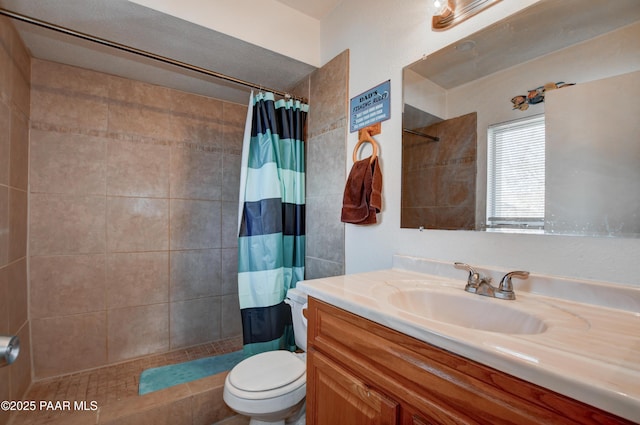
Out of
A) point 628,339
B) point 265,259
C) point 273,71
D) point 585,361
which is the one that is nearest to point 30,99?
point 273,71

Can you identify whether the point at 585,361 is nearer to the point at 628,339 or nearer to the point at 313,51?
the point at 628,339

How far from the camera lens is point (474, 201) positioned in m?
1.04

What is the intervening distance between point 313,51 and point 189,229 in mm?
1579

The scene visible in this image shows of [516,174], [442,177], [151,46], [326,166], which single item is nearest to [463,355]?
[516,174]

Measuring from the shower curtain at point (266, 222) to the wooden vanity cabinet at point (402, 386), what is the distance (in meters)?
0.84

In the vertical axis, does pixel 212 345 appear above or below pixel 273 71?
below

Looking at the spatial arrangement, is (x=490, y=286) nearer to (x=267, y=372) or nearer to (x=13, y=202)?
(x=267, y=372)

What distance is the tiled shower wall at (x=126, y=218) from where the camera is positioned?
1.74 metres

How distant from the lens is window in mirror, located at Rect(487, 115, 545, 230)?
877mm

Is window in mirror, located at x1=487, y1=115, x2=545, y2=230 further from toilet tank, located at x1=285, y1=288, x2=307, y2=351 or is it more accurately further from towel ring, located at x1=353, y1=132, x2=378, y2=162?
toilet tank, located at x1=285, y1=288, x2=307, y2=351

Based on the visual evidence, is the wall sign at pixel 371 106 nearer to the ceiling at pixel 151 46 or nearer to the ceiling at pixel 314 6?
the ceiling at pixel 151 46

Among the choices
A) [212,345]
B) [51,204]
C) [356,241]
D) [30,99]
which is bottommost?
[212,345]

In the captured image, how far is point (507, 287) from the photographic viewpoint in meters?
0.83

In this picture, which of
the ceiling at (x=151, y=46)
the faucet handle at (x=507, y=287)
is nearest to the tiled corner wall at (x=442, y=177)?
the faucet handle at (x=507, y=287)
